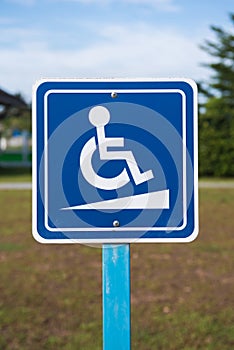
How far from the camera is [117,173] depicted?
5.30ft

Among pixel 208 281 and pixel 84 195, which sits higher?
pixel 84 195

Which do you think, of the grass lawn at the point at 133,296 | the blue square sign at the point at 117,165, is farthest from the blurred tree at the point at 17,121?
the blue square sign at the point at 117,165

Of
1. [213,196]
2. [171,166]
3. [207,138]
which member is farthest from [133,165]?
[207,138]

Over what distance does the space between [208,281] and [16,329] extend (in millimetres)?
2042

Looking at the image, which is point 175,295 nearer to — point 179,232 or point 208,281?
point 208,281

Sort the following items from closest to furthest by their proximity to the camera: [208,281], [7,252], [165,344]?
1. [165,344]
2. [208,281]
3. [7,252]

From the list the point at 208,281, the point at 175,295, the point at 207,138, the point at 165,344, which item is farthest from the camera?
the point at 207,138

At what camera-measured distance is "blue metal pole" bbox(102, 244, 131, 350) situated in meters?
1.61

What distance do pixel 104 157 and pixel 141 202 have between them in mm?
150

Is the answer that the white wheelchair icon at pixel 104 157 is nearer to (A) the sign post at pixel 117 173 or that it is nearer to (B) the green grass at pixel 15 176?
(A) the sign post at pixel 117 173

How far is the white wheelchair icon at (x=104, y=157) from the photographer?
5.26ft

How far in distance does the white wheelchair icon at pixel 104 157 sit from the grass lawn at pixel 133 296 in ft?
8.00

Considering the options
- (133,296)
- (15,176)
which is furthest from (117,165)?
(15,176)

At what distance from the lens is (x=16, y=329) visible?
4211 millimetres
